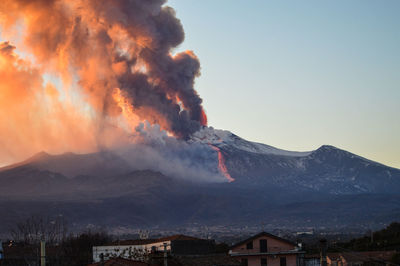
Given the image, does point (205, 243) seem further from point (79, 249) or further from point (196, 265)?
point (79, 249)

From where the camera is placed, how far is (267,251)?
218 ft

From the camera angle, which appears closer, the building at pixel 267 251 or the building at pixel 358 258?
the building at pixel 358 258

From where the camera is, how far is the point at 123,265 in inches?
1781

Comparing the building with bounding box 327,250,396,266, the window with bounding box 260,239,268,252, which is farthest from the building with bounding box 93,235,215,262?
the building with bounding box 327,250,396,266

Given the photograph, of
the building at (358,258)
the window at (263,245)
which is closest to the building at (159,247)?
the window at (263,245)

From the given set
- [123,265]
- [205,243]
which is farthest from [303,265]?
[123,265]

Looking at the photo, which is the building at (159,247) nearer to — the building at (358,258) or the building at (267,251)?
the building at (267,251)

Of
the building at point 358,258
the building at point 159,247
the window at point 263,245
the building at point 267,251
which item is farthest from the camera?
the window at point 263,245

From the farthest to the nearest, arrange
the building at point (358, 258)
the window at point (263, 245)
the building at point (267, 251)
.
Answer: the window at point (263, 245)
the building at point (267, 251)
the building at point (358, 258)

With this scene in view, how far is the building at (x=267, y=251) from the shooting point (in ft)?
216

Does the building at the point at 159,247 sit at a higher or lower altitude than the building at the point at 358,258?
higher

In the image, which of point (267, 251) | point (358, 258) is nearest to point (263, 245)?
point (267, 251)

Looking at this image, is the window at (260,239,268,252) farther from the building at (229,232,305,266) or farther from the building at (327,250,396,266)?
the building at (327,250,396,266)

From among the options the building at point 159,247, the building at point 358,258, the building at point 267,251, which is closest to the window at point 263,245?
the building at point 267,251
